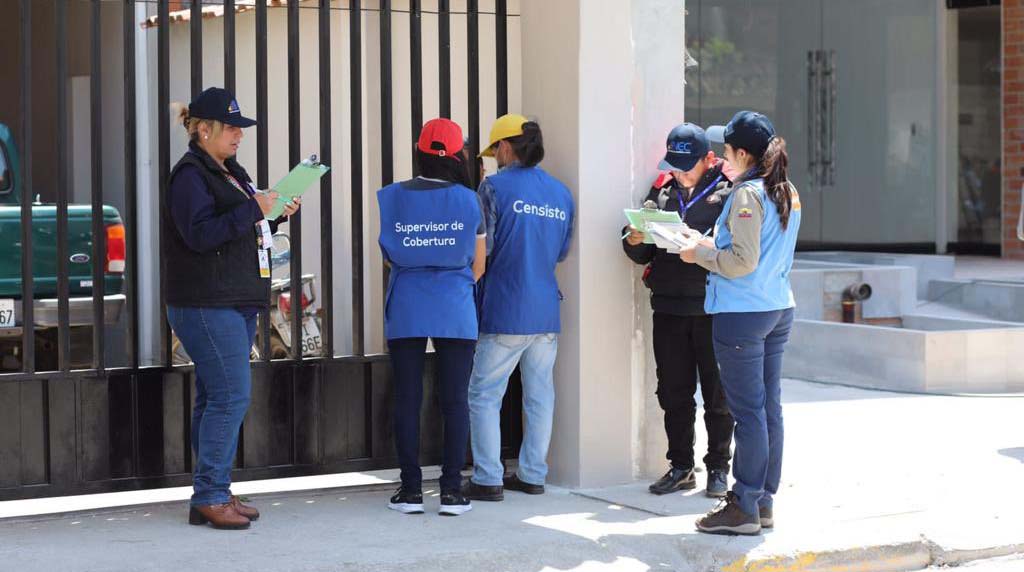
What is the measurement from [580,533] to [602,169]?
1.82 metres

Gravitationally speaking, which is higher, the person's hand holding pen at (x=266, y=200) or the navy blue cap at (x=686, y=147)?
the navy blue cap at (x=686, y=147)

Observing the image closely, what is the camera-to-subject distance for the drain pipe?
41.3ft

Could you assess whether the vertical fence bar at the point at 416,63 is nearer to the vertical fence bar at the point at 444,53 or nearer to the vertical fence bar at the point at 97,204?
the vertical fence bar at the point at 444,53

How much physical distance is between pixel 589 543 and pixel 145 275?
797 centimetres

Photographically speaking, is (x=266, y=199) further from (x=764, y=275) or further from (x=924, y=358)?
(x=924, y=358)

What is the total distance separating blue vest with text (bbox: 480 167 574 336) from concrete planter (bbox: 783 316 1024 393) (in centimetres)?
448

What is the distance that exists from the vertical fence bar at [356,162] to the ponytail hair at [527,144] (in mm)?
743

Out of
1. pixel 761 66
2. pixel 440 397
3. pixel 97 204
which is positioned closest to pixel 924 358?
pixel 440 397

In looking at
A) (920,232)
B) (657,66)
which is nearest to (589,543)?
(657,66)

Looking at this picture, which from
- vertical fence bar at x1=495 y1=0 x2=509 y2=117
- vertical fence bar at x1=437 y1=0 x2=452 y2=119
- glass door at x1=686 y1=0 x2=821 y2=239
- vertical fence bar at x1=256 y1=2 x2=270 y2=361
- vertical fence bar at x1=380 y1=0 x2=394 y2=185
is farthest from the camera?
glass door at x1=686 y1=0 x2=821 y2=239

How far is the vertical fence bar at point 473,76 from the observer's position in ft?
23.4

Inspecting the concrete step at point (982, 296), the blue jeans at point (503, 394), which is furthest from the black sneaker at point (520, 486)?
the concrete step at point (982, 296)

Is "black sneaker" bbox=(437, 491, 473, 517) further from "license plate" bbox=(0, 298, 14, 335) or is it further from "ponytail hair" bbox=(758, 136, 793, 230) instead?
"license plate" bbox=(0, 298, 14, 335)

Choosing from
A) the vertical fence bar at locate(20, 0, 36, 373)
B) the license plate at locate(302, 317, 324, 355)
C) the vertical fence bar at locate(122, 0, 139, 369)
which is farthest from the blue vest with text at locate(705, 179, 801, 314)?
the license plate at locate(302, 317, 324, 355)
